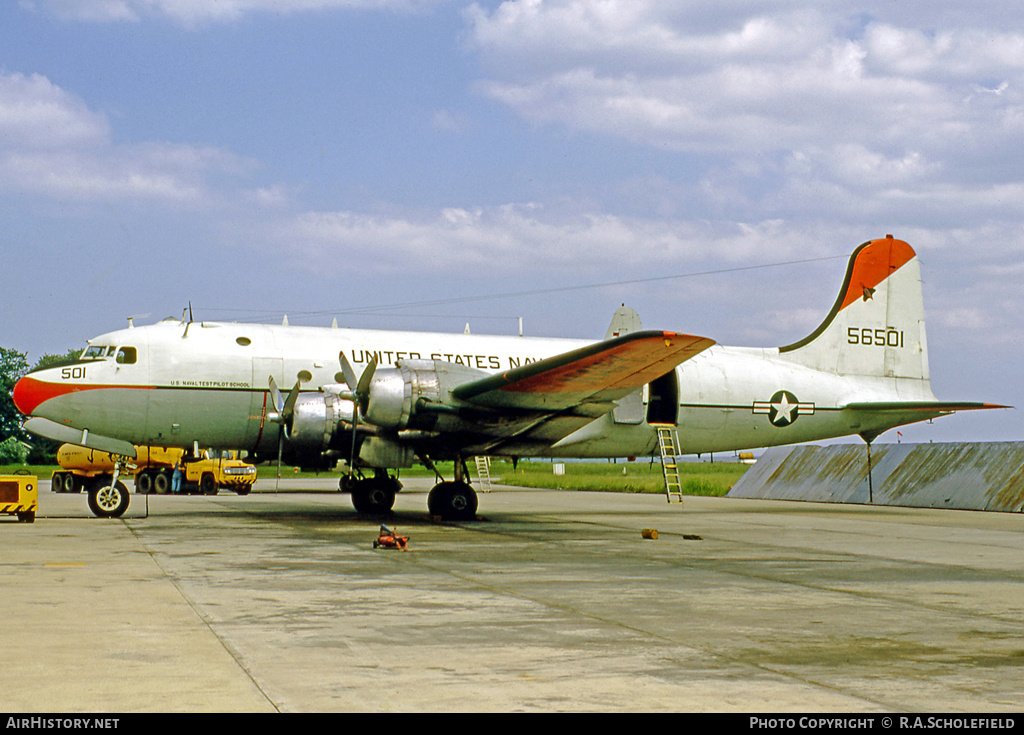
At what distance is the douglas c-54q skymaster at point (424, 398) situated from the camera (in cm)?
1739

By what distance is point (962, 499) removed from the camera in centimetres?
2547

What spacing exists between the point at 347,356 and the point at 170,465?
18712 mm

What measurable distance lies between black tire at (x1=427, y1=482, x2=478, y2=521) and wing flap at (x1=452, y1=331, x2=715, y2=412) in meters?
2.15

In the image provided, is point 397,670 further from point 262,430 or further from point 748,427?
point 748,427

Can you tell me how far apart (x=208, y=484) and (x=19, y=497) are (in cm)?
1867

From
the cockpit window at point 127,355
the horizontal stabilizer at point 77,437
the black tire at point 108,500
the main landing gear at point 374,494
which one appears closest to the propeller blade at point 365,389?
the main landing gear at point 374,494

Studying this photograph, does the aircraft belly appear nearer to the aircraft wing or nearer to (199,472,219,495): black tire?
the aircraft wing

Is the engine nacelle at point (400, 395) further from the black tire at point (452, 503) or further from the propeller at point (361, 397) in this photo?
the black tire at point (452, 503)

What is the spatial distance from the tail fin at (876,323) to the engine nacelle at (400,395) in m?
10.2

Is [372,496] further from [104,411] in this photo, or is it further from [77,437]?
[77,437]

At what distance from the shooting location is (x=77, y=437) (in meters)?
18.5

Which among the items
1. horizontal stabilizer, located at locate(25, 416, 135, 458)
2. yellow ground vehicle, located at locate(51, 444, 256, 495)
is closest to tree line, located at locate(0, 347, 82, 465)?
yellow ground vehicle, located at locate(51, 444, 256, 495)

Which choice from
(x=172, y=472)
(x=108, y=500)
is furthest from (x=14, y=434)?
(x=108, y=500)
